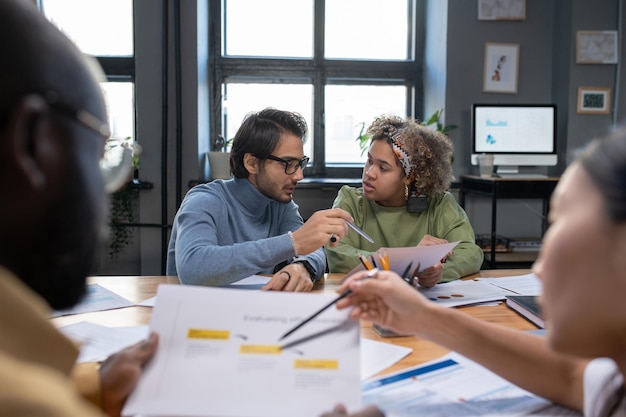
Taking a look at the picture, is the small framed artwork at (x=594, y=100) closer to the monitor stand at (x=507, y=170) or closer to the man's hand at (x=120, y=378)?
the monitor stand at (x=507, y=170)

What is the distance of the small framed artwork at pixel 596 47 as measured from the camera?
367 centimetres

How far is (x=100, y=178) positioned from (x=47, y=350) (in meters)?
0.17

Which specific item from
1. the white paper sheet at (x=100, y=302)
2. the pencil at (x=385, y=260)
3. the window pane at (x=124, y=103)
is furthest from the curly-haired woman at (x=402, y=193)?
the window pane at (x=124, y=103)

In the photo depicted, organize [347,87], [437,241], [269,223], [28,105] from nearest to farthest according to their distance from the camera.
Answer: [28,105] < [437,241] < [269,223] < [347,87]

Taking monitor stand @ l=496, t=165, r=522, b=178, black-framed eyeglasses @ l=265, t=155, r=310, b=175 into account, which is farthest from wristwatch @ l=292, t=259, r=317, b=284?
monitor stand @ l=496, t=165, r=522, b=178

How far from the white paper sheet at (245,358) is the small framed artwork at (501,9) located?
3.52 meters

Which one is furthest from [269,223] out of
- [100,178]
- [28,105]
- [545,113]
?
[545,113]

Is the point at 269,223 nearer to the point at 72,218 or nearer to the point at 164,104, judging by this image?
the point at 72,218

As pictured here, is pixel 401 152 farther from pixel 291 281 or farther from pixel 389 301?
pixel 389 301

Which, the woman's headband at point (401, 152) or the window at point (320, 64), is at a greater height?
the window at point (320, 64)

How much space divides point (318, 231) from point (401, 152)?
724 millimetres

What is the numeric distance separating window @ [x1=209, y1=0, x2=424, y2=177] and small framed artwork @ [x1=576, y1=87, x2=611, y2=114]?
1179 mm

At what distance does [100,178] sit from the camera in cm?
52

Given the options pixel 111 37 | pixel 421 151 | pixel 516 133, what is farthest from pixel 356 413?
pixel 111 37
